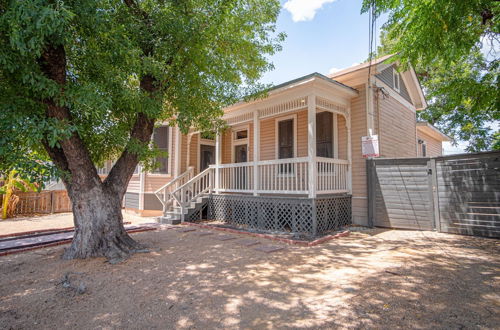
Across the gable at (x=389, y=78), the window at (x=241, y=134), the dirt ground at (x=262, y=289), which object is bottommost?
the dirt ground at (x=262, y=289)

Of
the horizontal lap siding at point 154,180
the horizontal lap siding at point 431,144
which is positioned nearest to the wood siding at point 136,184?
the horizontal lap siding at point 154,180

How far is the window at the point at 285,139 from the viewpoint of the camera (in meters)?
9.54

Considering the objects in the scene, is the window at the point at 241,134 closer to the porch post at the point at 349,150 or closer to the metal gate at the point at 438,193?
the porch post at the point at 349,150

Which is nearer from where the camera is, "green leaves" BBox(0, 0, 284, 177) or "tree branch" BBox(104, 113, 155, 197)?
"green leaves" BBox(0, 0, 284, 177)

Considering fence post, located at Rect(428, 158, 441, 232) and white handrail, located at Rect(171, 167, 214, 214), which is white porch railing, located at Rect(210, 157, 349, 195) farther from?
fence post, located at Rect(428, 158, 441, 232)

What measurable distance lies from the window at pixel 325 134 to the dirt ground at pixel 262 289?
3.66 metres

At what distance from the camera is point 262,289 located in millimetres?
3428

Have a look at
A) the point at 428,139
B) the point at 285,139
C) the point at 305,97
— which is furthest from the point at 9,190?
the point at 428,139

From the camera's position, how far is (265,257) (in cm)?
496

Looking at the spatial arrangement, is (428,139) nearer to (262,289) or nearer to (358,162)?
(358,162)

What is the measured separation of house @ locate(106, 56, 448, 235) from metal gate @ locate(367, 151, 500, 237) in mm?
526

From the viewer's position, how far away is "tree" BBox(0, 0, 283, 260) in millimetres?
3660

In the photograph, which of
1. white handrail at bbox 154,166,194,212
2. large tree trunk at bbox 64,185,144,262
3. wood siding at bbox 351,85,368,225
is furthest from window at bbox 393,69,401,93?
large tree trunk at bbox 64,185,144,262

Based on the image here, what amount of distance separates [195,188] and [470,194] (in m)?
8.04
